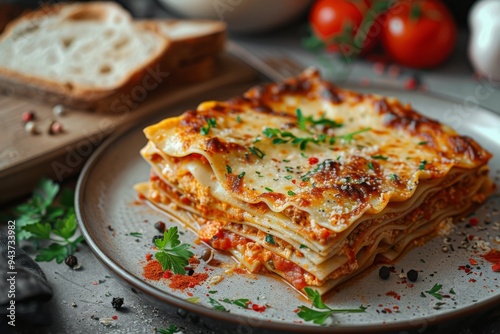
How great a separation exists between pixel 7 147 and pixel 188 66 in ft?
4.75

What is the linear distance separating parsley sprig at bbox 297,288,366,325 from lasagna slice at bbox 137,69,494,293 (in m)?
0.06

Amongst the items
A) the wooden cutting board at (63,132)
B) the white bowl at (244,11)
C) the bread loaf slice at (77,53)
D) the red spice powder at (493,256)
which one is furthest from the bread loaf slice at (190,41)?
the red spice powder at (493,256)

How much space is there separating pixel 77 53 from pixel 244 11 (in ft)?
4.74

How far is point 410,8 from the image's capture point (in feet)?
17.0

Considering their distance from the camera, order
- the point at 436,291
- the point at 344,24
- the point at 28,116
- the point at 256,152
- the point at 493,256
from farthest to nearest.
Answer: the point at 344,24 < the point at 28,116 < the point at 256,152 < the point at 493,256 < the point at 436,291

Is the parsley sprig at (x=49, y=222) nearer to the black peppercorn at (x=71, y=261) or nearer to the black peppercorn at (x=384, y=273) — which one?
the black peppercorn at (x=71, y=261)

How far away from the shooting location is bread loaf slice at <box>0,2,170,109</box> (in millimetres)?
4426

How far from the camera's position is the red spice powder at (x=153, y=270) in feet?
9.76

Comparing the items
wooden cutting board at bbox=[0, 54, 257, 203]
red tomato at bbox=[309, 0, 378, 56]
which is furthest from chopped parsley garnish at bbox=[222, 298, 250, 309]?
red tomato at bbox=[309, 0, 378, 56]

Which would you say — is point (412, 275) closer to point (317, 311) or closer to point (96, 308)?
point (317, 311)

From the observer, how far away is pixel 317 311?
2742 mm

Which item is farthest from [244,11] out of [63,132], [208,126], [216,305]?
[216,305]

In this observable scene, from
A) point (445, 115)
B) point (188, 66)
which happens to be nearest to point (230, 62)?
point (188, 66)

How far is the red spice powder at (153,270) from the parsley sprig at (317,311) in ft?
2.23
